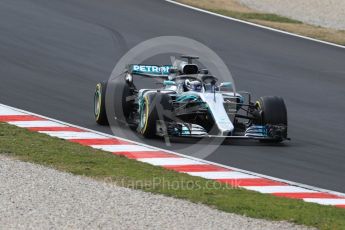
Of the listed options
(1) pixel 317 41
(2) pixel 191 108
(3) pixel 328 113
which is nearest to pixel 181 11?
(1) pixel 317 41

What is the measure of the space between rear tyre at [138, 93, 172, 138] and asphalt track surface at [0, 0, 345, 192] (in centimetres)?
22

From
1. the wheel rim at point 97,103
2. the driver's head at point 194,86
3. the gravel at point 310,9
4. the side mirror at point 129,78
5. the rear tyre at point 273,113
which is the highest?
the gravel at point 310,9

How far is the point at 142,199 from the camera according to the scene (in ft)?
37.4

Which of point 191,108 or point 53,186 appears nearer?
point 53,186

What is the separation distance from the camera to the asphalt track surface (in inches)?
602

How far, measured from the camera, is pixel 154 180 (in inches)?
499

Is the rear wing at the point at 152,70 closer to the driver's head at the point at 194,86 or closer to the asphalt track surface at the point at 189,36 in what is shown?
the driver's head at the point at 194,86

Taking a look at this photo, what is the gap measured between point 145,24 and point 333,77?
5.78 m

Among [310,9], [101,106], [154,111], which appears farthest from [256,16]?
[154,111]

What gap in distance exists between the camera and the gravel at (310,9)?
93.7 feet

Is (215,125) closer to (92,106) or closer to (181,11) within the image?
(92,106)

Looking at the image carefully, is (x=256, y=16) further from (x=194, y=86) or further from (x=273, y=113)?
(x=273, y=113)

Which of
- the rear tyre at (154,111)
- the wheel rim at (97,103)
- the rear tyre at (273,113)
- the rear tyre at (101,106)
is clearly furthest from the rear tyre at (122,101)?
the rear tyre at (273,113)

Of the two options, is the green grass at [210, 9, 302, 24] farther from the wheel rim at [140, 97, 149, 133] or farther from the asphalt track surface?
the wheel rim at [140, 97, 149, 133]
